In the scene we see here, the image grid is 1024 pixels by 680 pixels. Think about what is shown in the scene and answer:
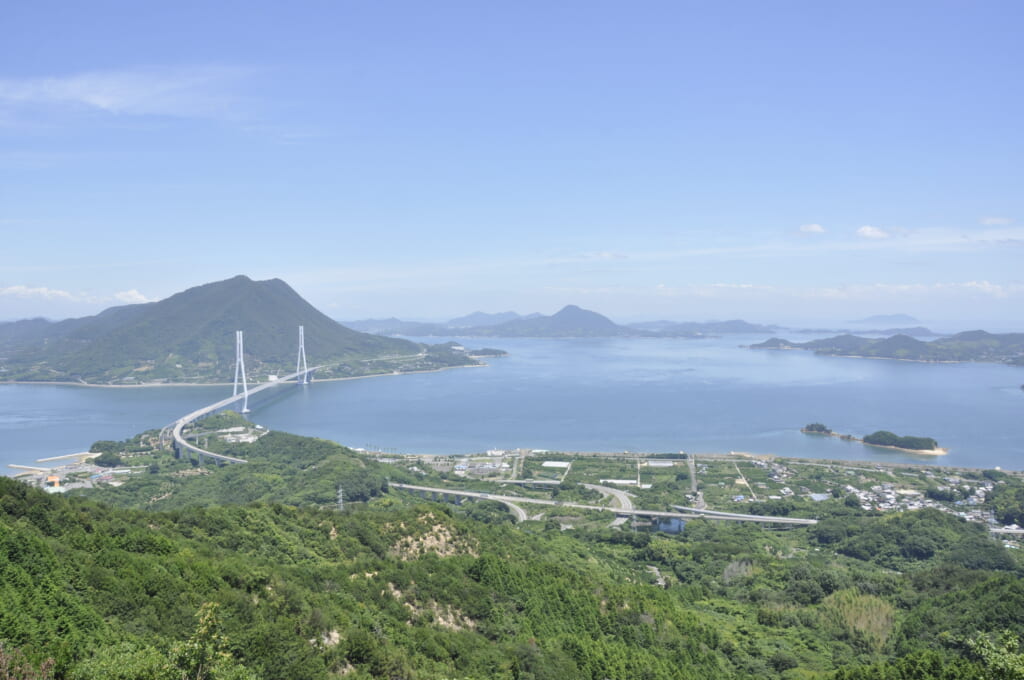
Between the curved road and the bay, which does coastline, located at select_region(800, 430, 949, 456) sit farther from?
the curved road

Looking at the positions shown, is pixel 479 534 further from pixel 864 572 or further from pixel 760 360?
pixel 760 360

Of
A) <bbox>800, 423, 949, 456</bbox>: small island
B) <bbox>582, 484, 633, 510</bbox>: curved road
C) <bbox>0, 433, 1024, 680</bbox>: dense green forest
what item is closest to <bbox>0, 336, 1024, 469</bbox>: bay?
<bbox>800, 423, 949, 456</bbox>: small island

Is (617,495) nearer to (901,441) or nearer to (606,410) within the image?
(901,441)

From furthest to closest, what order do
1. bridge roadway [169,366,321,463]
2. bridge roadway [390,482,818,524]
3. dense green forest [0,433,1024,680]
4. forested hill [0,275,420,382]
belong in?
1. forested hill [0,275,420,382]
2. bridge roadway [169,366,321,463]
3. bridge roadway [390,482,818,524]
4. dense green forest [0,433,1024,680]

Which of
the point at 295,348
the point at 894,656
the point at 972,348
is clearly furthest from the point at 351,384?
the point at 972,348

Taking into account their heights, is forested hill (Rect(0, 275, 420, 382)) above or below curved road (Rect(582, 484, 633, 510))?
above

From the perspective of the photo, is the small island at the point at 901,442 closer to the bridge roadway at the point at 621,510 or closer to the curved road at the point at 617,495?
the bridge roadway at the point at 621,510

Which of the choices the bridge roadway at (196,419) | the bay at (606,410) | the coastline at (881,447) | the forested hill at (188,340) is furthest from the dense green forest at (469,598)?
the forested hill at (188,340)
